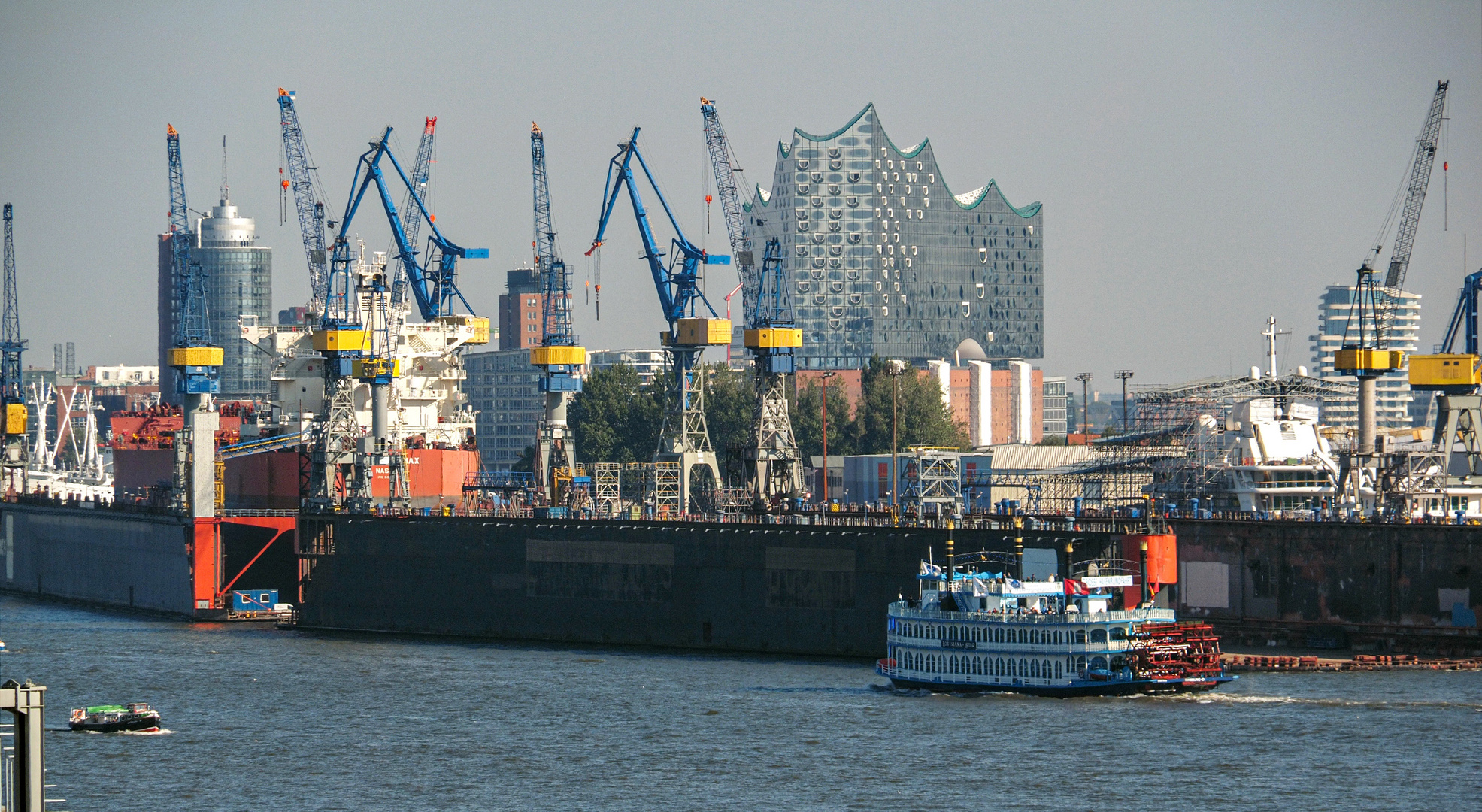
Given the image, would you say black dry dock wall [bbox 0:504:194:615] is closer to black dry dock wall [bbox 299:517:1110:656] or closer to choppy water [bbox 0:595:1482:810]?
black dry dock wall [bbox 299:517:1110:656]

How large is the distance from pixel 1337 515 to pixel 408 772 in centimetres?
4833

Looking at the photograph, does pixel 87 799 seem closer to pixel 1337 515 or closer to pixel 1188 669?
pixel 1188 669

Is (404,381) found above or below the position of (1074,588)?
above

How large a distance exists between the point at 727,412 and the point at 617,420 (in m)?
11.0

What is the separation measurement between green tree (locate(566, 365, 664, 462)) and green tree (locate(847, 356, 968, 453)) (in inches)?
677

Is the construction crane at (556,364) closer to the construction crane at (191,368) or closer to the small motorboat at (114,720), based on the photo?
the construction crane at (191,368)

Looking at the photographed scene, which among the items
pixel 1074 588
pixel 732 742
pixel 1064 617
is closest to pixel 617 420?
pixel 1074 588

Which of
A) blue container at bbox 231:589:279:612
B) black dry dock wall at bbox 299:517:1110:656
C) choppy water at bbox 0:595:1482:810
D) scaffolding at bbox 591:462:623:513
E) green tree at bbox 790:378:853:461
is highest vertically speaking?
green tree at bbox 790:378:853:461

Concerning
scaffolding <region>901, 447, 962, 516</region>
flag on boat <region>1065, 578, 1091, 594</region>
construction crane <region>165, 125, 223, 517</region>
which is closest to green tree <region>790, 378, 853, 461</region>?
scaffolding <region>901, 447, 962, 516</region>

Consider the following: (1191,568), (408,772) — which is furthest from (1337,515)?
(408,772)

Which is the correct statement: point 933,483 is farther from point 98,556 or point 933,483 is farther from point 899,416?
point 899,416

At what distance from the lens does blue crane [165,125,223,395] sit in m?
139

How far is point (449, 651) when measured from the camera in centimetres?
9475

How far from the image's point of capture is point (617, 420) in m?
192
